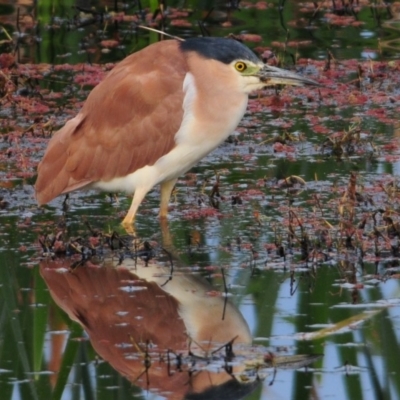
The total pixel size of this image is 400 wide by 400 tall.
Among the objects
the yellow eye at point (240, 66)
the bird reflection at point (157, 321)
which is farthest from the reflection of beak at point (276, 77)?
the bird reflection at point (157, 321)

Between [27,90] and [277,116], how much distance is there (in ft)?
7.52

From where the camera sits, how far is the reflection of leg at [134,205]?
26.3ft

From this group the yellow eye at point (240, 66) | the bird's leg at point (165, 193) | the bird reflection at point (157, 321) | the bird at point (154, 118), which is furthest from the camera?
the bird's leg at point (165, 193)

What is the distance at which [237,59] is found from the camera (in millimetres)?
8055

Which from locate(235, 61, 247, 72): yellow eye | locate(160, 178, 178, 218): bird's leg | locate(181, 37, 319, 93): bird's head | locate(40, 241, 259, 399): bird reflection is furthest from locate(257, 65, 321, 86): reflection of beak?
locate(40, 241, 259, 399): bird reflection

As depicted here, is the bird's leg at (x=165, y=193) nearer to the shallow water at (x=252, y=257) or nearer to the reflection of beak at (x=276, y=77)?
the shallow water at (x=252, y=257)

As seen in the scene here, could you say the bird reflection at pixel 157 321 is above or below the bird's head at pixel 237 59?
below

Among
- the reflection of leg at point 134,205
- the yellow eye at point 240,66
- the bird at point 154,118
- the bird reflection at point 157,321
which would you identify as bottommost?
the bird reflection at point 157,321

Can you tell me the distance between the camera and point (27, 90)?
1141 centimetres

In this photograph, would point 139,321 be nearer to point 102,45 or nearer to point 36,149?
point 36,149

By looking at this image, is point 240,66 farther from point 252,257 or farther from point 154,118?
point 252,257

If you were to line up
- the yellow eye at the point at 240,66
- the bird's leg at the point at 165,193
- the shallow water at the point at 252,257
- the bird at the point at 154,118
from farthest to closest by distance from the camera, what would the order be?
the bird's leg at the point at 165,193
the yellow eye at the point at 240,66
the bird at the point at 154,118
the shallow water at the point at 252,257

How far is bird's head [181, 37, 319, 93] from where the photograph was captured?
800 centimetres

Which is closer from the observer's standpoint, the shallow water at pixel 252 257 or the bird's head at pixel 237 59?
the shallow water at pixel 252 257
